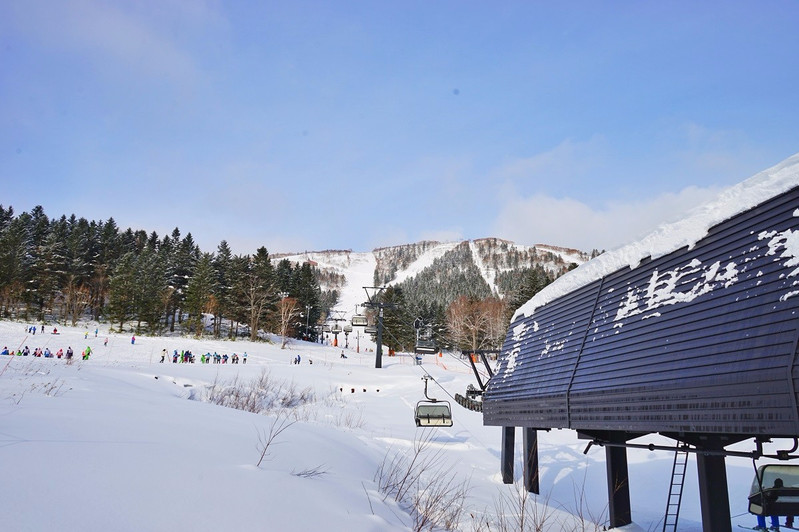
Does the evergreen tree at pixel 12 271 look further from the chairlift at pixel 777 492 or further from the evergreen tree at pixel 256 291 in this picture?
the chairlift at pixel 777 492

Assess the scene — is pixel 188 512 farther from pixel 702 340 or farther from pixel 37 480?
pixel 702 340

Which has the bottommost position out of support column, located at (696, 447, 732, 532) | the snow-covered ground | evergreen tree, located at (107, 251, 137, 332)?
support column, located at (696, 447, 732, 532)

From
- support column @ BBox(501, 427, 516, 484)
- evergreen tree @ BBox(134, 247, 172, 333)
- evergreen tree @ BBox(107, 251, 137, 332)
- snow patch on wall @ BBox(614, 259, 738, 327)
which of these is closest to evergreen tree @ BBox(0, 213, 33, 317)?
evergreen tree @ BBox(107, 251, 137, 332)

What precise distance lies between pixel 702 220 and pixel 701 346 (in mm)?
1946

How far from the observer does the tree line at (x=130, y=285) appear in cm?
5944

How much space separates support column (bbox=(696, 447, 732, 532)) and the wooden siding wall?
3.08 feet

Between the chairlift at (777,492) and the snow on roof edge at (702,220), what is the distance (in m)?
4.94

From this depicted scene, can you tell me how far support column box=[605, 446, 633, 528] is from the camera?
9792mm

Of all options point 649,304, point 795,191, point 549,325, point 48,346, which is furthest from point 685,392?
point 48,346

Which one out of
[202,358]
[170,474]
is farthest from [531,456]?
[202,358]

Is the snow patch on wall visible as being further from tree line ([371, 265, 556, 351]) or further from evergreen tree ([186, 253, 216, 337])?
evergreen tree ([186, 253, 216, 337])

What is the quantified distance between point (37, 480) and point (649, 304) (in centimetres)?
806

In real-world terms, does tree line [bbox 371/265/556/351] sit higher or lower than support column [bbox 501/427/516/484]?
higher

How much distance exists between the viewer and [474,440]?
65.8 ft
